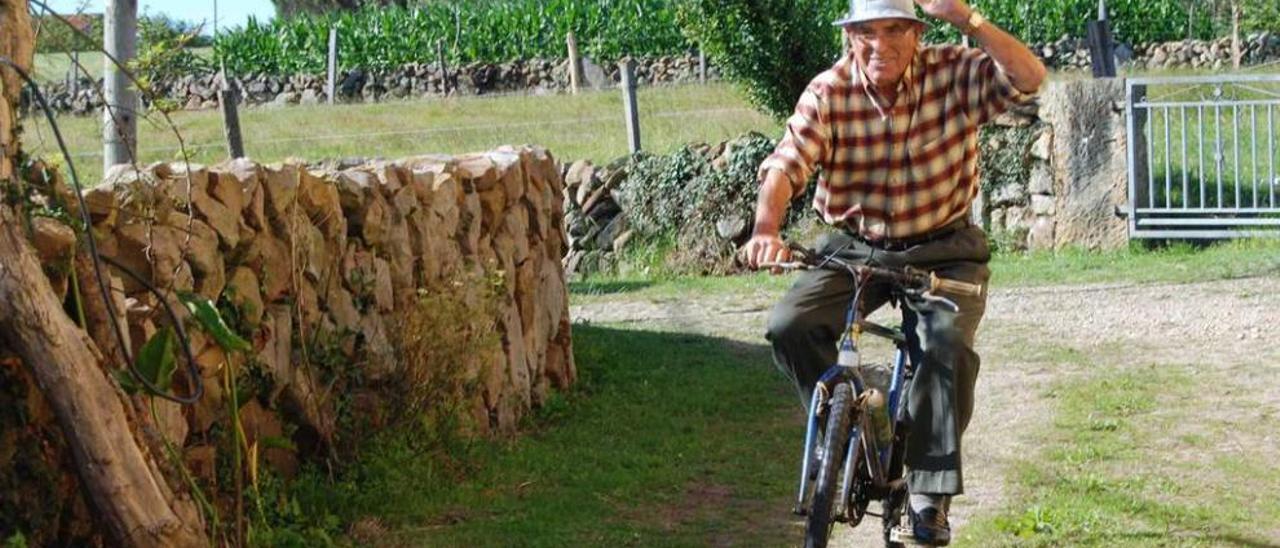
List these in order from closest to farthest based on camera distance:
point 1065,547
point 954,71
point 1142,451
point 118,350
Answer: point 118,350 → point 954,71 → point 1065,547 → point 1142,451

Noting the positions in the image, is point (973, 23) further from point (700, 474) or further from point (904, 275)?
point (700, 474)

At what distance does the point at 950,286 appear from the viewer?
19.3 ft

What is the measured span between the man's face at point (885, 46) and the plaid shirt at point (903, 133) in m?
0.06

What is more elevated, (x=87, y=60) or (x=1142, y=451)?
(x=87, y=60)

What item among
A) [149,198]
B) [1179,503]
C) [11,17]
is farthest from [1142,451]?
[11,17]

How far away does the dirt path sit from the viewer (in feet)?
29.5

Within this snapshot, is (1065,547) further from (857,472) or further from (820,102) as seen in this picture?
(820,102)

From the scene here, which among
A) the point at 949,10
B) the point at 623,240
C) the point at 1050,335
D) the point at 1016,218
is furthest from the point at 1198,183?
the point at 949,10

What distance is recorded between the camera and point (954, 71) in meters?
6.27

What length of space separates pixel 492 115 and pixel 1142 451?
Answer: 20.8 m

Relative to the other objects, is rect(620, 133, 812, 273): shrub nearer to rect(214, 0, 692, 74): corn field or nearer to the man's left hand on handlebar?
the man's left hand on handlebar

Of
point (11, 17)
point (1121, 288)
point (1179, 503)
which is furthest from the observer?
point (1121, 288)

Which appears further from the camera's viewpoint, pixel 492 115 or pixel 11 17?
pixel 492 115

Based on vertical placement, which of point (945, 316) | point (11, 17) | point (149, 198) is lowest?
point (945, 316)
